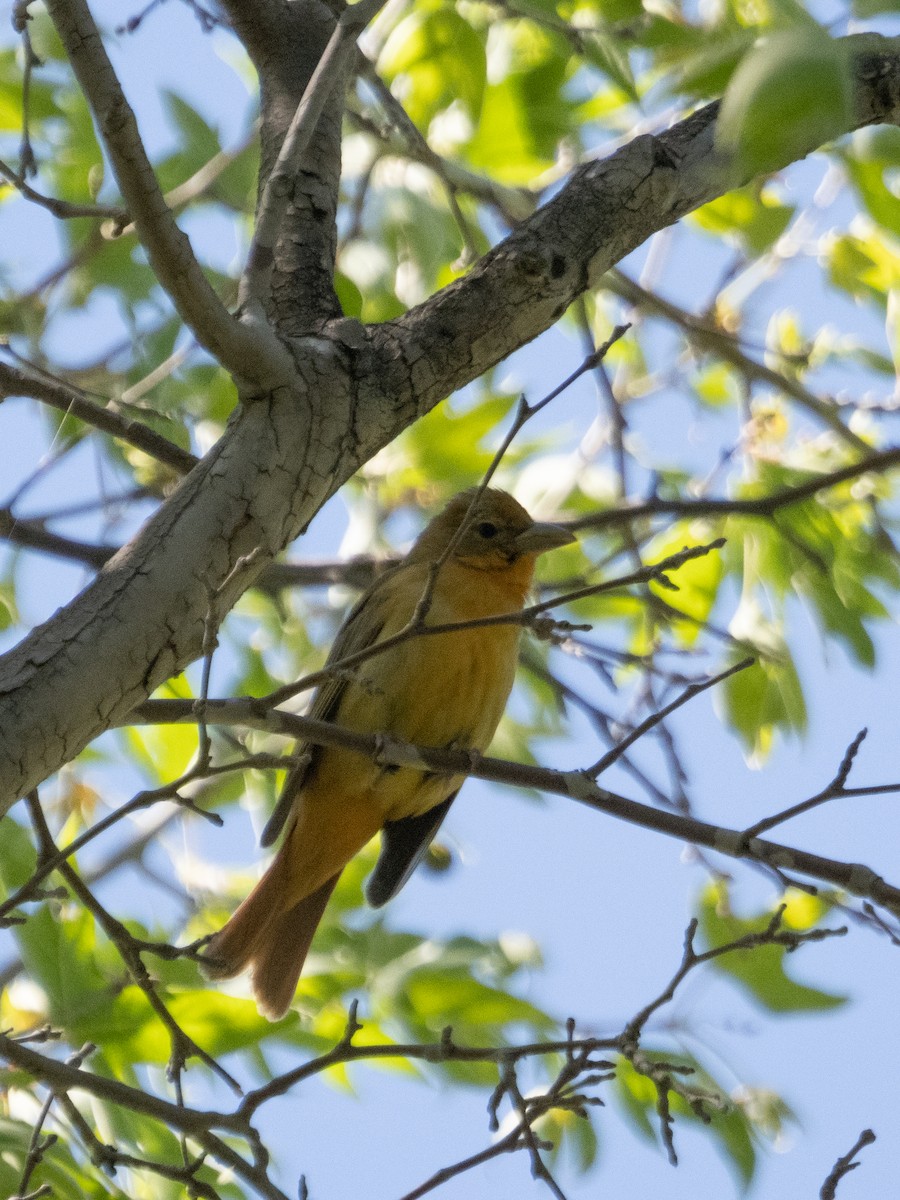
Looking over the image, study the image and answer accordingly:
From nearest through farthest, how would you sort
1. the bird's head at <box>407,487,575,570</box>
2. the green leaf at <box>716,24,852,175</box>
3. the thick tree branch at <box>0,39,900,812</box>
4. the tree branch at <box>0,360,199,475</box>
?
1. the green leaf at <box>716,24,852,175</box>
2. the thick tree branch at <box>0,39,900,812</box>
3. the tree branch at <box>0,360,199,475</box>
4. the bird's head at <box>407,487,575,570</box>

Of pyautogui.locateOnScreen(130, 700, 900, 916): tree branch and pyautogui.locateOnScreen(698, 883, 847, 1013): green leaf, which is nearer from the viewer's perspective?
pyautogui.locateOnScreen(130, 700, 900, 916): tree branch

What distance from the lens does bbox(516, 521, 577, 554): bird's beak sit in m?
4.95

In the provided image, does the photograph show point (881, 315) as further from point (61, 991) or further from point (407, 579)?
point (61, 991)

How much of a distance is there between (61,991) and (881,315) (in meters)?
3.79

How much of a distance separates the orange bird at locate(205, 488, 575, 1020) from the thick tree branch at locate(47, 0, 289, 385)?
6.55 ft

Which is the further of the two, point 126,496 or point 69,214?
point 126,496

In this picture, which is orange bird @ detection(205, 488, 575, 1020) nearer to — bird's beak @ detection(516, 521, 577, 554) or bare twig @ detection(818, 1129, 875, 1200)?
bird's beak @ detection(516, 521, 577, 554)

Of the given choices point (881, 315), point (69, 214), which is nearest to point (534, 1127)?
point (69, 214)

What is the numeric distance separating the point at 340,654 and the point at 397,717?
35 cm

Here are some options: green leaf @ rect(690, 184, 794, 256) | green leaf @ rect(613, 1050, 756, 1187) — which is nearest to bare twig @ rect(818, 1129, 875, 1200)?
green leaf @ rect(613, 1050, 756, 1187)

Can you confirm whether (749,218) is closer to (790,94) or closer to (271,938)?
(271,938)

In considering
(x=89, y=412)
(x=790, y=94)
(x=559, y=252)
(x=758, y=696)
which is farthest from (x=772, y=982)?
(x=790, y=94)

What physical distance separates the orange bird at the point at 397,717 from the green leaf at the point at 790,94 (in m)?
3.14

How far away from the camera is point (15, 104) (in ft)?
13.5
